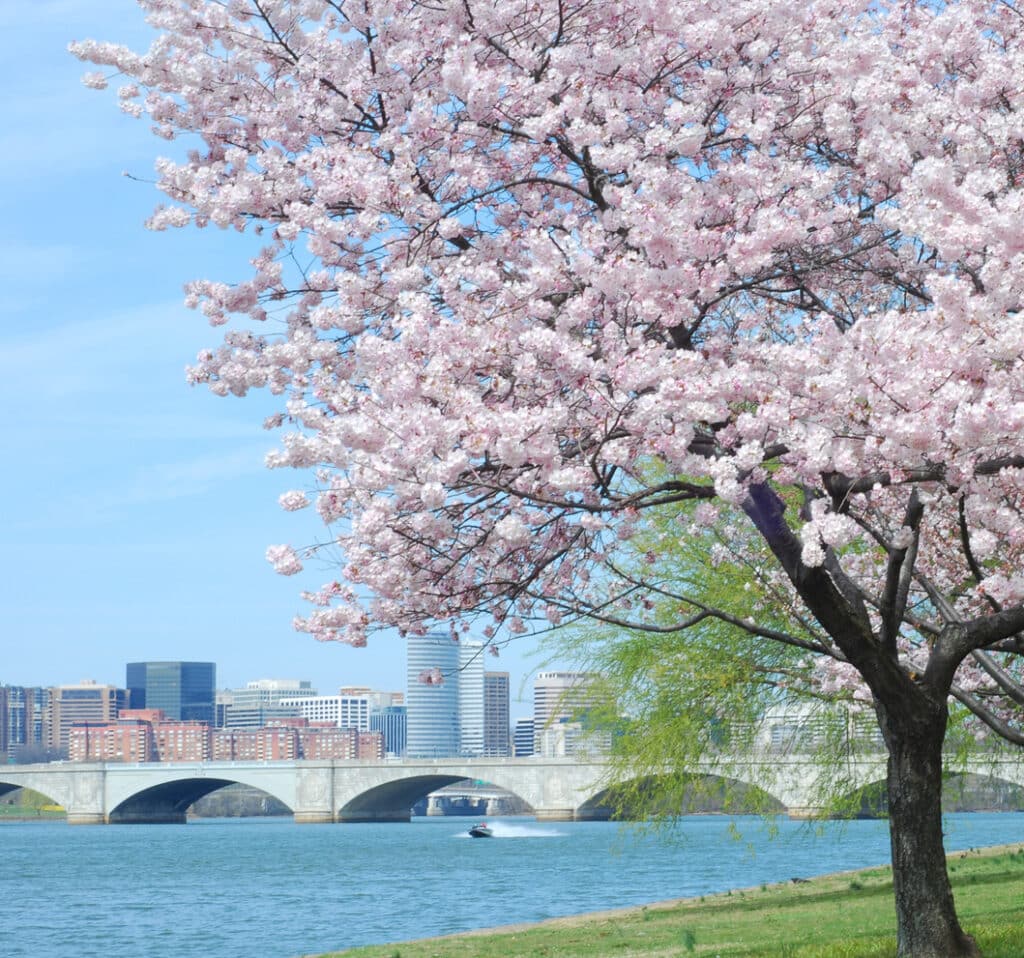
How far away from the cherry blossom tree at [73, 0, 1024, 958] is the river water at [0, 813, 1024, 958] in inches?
572

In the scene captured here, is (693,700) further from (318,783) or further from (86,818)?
(86,818)

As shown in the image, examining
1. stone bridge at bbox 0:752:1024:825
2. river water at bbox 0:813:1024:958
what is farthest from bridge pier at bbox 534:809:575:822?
river water at bbox 0:813:1024:958

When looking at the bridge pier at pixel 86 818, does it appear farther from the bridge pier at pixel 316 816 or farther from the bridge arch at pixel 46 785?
the bridge pier at pixel 316 816

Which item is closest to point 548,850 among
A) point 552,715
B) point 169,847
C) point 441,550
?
point 169,847

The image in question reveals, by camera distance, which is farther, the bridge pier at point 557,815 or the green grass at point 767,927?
the bridge pier at point 557,815

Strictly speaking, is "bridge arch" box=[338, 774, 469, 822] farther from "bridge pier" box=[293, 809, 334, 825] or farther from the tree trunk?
the tree trunk

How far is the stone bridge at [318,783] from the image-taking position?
9206 centimetres

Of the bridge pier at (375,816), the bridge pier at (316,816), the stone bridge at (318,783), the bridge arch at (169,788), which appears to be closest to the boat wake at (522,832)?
the stone bridge at (318,783)

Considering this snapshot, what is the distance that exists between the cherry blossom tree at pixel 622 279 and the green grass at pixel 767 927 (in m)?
2.63

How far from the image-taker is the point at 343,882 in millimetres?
48688

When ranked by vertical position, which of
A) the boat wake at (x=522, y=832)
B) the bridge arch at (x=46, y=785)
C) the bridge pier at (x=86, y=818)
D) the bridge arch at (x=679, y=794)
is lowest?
the boat wake at (x=522, y=832)

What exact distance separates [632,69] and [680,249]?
1.81 metres

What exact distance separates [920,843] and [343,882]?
134 ft

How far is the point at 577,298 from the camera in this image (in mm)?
8602
